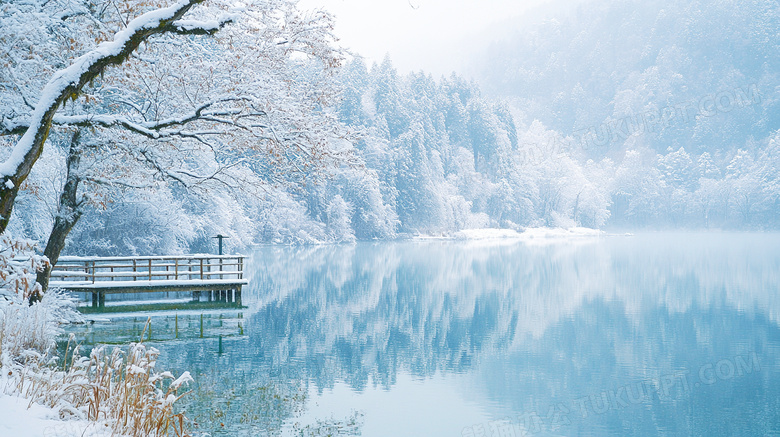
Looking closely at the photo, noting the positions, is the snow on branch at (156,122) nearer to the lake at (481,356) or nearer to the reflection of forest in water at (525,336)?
the lake at (481,356)

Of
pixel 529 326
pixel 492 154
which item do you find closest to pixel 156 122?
pixel 529 326

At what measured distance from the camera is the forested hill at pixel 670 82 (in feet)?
456

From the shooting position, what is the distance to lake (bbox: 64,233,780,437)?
39.5 feet

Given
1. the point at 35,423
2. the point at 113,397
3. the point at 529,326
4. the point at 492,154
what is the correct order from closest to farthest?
1. the point at 35,423
2. the point at 113,397
3. the point at 529,326
4. the point at 492,154

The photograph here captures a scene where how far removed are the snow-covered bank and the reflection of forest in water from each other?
3987 centimetres

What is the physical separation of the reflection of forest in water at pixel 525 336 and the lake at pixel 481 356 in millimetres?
64

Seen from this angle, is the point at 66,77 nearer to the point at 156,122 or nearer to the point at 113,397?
the point at 113,397

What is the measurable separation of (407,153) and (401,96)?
969 centimetres

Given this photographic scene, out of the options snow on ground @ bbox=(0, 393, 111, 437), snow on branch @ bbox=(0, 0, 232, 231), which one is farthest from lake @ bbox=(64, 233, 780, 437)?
snow on branch @ bbox=(0, 0, 232, 231)

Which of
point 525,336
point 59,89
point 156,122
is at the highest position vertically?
point 156,122

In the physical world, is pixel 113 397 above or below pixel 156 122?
below

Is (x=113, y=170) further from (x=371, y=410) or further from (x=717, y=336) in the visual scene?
(x=717, y=336)

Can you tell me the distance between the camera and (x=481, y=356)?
57.8 ft

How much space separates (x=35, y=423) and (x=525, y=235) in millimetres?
83949
